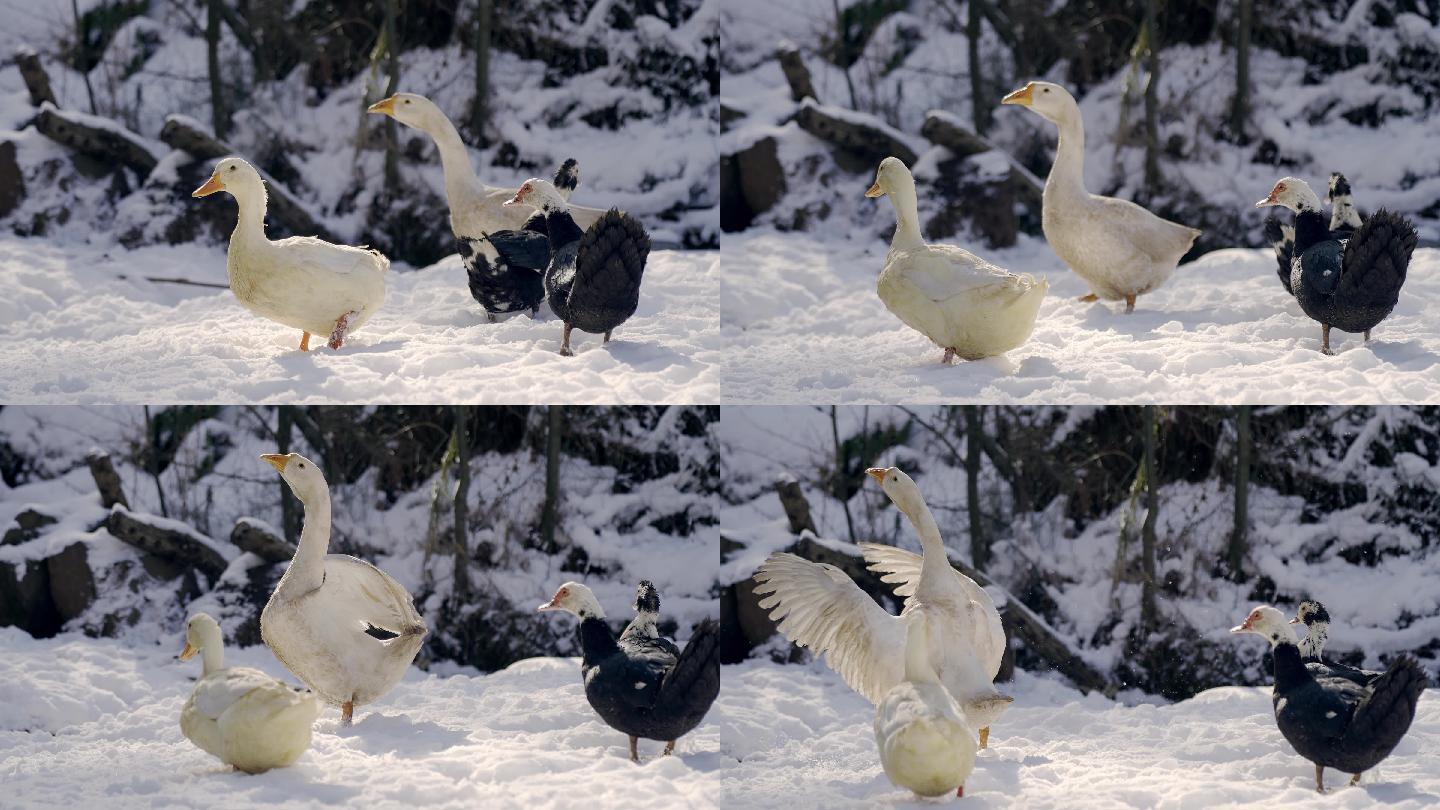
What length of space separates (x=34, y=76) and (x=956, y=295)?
4.78 metres

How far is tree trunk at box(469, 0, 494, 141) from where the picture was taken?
894 centimetres

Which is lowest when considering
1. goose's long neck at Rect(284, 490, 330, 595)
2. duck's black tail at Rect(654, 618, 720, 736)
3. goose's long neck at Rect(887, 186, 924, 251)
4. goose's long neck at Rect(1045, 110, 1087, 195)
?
duck's black tail at Rect(654, 618, 720, 736)

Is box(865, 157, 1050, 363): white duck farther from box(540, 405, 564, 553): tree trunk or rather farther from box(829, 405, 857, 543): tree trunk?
box(540, 405, 564, 553): tree trunk

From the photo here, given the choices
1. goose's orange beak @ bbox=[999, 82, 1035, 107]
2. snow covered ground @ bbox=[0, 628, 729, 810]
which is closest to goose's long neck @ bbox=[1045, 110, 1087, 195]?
goose's orange beak @ bbox=[999, 82, 1035, 107]

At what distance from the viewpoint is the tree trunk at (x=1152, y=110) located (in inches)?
348

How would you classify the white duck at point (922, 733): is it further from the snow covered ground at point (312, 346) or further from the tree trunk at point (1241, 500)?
the tree trunk at point (1241, 500)

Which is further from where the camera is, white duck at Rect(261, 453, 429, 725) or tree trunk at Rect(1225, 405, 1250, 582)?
tree trunk at Rect(1225, 405, 1250, 582)

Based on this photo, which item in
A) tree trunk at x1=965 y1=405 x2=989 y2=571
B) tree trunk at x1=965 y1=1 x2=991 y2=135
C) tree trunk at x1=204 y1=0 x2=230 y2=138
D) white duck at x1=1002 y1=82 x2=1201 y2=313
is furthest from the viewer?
tree trunk at x1=965 y1=1 x2=991 y2=135

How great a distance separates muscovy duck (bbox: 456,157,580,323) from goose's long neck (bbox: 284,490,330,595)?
1222 mm

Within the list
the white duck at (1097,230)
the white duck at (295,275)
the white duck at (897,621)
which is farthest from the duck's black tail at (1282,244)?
the white duck at (295,275)

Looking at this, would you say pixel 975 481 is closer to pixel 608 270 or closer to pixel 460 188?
pixel 608 270

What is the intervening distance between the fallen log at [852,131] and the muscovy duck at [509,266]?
7.02 ft

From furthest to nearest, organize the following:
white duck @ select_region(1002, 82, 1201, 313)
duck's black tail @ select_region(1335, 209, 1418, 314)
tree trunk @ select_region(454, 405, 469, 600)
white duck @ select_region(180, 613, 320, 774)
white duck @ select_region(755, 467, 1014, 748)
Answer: tree trunk @ select_region(454, 405, 469, 600) → white duck @ select_region(1002, 82, 1201, 313) → duck's black tail @ select_region(1335, 209, 1418, 314) → white duck @ select_region(755, 467, 1014, 748) → white duck @ select_region(180, 613, 320, 774)

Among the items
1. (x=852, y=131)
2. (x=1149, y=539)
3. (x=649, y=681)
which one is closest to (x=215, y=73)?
(x=852, y=131)
